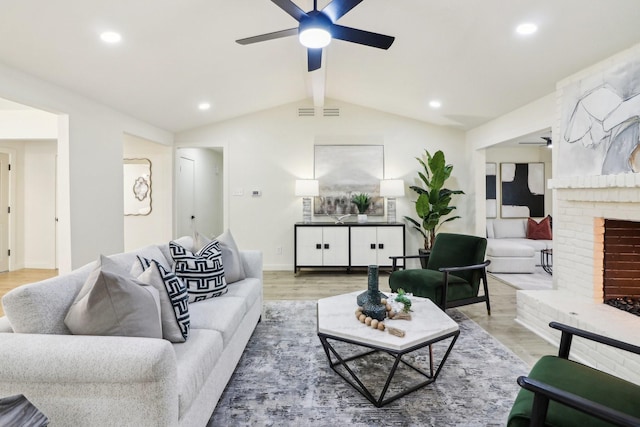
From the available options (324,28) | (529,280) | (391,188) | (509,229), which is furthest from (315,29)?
(509,229)

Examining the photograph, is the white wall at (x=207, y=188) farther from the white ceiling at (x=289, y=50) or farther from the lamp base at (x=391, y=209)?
the lamp base at (x=391, y=209)

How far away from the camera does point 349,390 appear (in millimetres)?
2146

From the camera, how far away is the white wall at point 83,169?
3.21 meters

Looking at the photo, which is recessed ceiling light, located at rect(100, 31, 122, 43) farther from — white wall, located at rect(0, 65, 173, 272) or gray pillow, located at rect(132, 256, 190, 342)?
gray pillow, located at rect(132, 256, 190, 342)

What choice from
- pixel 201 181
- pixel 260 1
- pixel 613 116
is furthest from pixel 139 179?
pixel 613 116

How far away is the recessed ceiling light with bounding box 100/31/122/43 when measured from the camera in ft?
8.92

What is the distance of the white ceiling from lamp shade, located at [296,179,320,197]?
1.51 metres

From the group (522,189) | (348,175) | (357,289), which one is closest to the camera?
(357,289)

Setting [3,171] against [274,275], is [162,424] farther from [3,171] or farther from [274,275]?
[3,171]

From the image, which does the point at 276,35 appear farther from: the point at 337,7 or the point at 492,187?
the point at 492,187

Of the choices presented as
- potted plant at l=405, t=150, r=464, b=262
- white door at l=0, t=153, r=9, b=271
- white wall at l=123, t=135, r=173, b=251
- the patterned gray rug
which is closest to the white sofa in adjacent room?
potted plant at l=405, t=150, r=464, b=262

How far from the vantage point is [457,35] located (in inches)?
117

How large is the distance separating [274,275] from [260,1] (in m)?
3.84

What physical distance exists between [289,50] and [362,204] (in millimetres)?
2679
